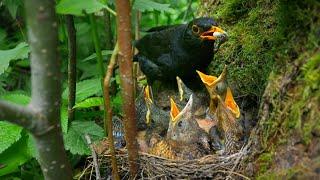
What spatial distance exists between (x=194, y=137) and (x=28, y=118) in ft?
3.86

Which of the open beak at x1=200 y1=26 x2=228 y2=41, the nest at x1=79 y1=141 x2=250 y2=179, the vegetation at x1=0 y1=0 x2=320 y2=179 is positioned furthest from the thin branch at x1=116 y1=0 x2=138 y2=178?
the open beak at x1=200 y1=26 x2=228 y2=41

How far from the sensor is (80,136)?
2.90m

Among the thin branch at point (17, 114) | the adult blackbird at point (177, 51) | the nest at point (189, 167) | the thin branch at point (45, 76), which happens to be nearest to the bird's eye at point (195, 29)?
the adult blackbird at point (177, 51)

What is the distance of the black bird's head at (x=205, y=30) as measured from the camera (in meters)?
3.37

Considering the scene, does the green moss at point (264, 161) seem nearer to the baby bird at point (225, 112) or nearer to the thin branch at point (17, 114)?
the baby bird at point (225, 112)

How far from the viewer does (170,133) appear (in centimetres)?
292

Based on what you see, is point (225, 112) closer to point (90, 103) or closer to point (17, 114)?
point (90, 103)

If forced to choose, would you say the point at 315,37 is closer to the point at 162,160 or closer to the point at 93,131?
the point at 162,160

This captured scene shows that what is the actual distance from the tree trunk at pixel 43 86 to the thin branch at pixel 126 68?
1.13 ft

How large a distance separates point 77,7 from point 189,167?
1.04 metres

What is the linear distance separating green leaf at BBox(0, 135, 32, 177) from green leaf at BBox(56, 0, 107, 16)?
107cm

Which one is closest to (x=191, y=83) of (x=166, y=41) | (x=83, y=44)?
(x=166, y=41)

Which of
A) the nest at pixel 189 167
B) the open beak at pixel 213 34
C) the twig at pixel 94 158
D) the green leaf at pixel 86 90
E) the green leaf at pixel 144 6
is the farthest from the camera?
the open beak at pixel 213 34

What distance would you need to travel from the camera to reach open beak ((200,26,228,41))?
3314 mm
